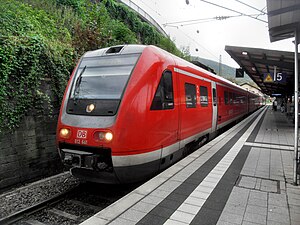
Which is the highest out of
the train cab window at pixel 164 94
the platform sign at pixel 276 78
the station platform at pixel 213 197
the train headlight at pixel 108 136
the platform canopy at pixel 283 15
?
the platform canopy at pixel 283 15

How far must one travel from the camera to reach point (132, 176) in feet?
13.2

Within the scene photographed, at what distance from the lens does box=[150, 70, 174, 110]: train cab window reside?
4293mm

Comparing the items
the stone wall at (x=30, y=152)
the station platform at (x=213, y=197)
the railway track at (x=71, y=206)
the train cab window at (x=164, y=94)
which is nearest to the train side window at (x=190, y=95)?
the train cab window at (x=164, y=94)

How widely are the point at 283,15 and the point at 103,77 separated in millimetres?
3571

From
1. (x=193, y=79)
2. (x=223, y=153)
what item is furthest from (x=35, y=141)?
(x=223, y=153)

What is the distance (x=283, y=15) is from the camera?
4.27m

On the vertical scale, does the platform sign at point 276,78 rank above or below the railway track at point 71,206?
above

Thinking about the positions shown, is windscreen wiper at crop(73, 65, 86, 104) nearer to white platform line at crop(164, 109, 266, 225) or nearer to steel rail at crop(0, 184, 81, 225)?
steel rail at crop(0, 184, 81, 225)

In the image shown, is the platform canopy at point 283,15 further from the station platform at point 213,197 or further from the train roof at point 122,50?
the station platform at point 213,197

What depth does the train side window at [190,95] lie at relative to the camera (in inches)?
224

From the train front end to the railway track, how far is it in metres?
0.52

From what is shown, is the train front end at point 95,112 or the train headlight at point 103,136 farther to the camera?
the train front end at point 95,112

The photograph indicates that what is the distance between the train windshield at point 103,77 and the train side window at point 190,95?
1.94 metres

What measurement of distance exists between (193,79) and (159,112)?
241cm
